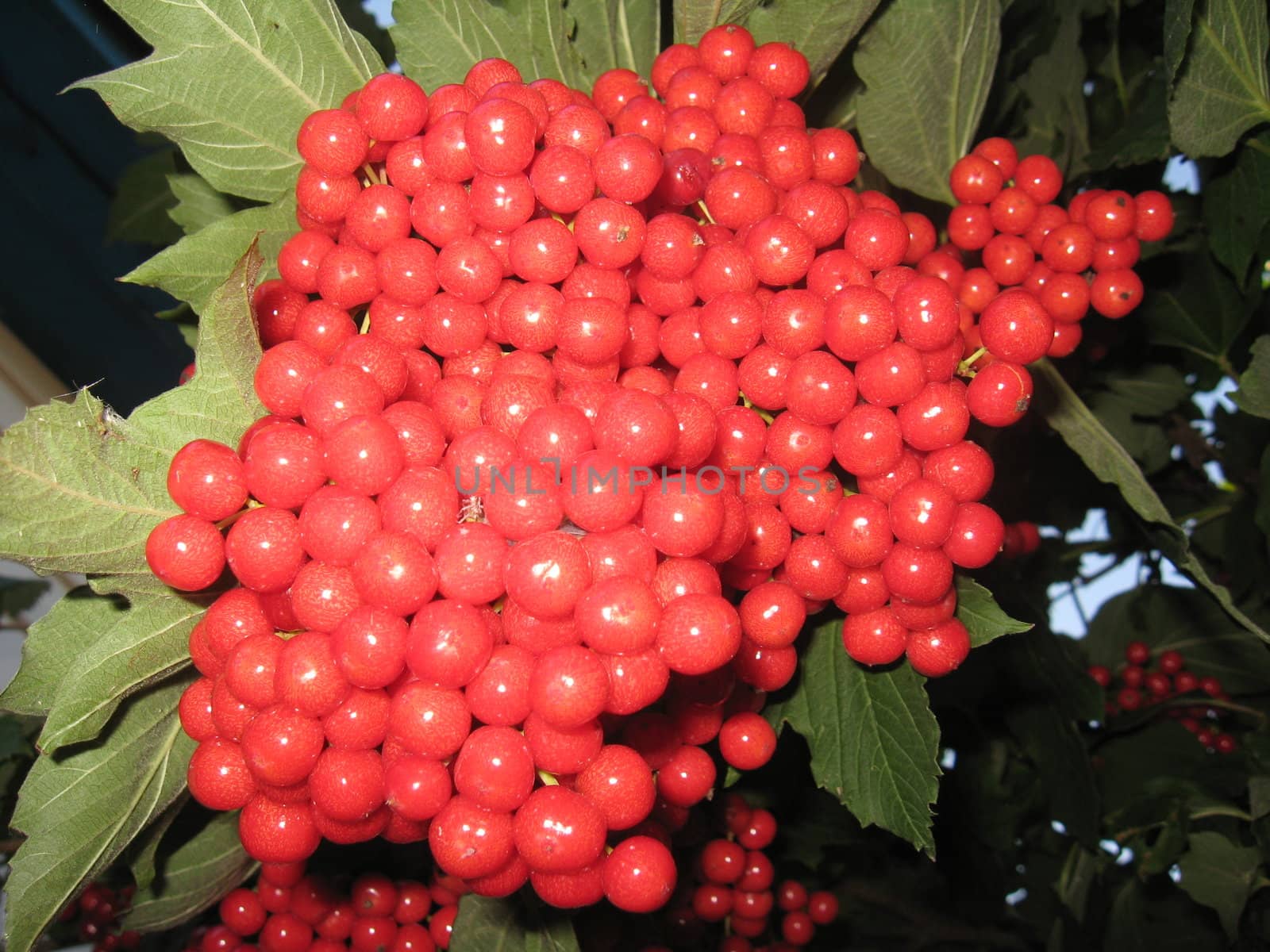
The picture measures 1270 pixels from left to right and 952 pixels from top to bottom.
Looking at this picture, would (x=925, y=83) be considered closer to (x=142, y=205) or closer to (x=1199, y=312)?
(x=1199, y=312)

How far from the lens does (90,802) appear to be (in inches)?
28.2

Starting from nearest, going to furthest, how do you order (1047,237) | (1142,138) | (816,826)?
(1047,237) → (1142,138) → (816,826)

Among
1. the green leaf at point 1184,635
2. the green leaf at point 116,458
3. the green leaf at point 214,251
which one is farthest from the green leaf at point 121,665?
the green leaf at point 1184,635

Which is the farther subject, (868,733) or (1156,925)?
(1156,925)

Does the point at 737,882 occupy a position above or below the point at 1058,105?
below

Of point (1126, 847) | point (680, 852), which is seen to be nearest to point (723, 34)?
point (680, 852)

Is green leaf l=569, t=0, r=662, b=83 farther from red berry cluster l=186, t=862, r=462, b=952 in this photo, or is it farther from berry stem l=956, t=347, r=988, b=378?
red berry cluster l=186, t=862, r=462, b=952

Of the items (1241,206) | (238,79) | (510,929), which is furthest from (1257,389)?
(238,79)

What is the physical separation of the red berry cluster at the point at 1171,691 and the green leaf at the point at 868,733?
1119mm

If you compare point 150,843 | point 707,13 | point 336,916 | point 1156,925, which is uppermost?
point 707,13

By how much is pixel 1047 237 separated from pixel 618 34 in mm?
492

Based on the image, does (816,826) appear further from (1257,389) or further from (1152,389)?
(1152,389)

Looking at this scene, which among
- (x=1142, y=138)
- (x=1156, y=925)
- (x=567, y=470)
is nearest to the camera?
(x=567, y=470)

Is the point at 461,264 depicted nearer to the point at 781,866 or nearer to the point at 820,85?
the point at 820,85
